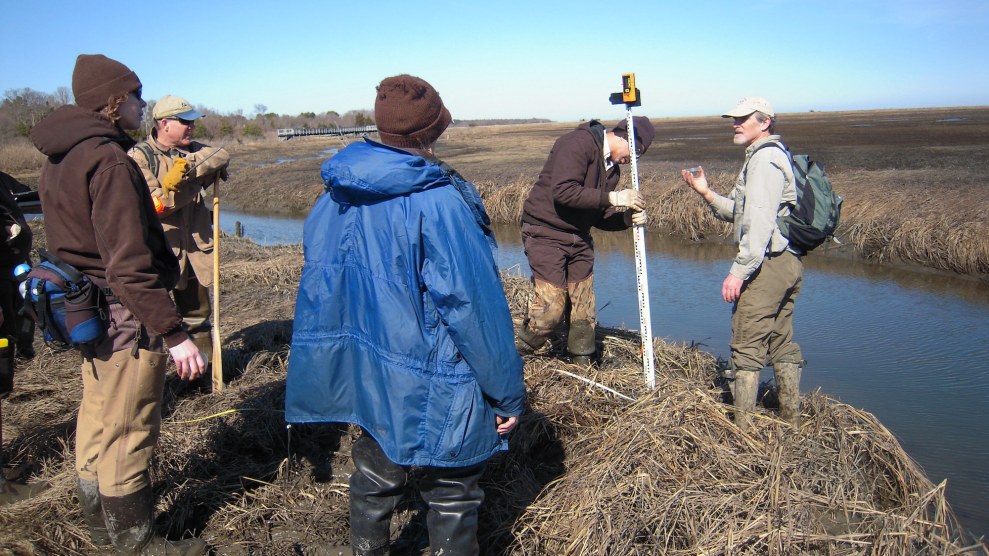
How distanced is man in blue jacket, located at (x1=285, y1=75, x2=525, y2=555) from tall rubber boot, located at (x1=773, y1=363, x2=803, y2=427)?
8.30 ft

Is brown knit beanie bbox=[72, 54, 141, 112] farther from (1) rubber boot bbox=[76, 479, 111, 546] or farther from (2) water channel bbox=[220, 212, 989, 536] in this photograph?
(2) water channel bbox=[220, 212, 989, 536]

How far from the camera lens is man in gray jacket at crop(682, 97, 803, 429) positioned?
3.90 m

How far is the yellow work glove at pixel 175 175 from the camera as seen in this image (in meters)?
4.36

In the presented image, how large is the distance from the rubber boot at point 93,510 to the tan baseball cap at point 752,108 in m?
3.69

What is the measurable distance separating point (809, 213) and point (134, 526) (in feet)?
12.3

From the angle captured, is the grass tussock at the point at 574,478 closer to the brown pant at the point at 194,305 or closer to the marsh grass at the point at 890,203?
the brown pant at the point at 194,305

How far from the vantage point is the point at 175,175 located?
4363 mm

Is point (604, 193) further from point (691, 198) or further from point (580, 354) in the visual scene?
point (691, 198)

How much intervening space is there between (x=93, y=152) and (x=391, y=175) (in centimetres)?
123

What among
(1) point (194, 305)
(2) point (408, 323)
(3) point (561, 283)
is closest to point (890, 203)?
(3) point (561, 283)

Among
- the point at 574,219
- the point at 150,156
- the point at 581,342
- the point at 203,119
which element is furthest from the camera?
the point at 203,119

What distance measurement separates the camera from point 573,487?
136 inches

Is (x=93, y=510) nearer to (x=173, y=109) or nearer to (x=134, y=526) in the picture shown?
(x=134, y=526)

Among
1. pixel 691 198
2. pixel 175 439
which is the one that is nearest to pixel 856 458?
pixel 175 439
